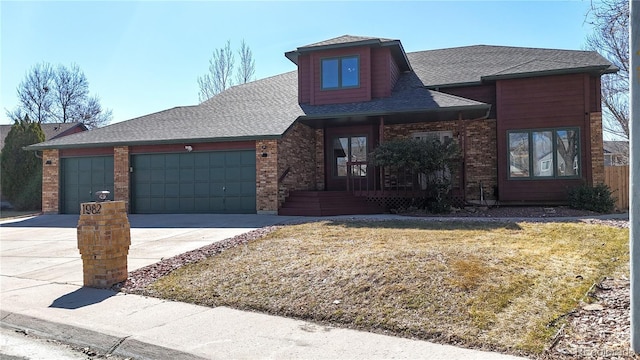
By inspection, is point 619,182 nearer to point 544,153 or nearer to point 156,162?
point 544,153

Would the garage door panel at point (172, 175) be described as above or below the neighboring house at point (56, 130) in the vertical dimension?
below

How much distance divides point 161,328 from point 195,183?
11172 millimetres

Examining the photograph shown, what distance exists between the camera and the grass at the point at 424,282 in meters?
3.98

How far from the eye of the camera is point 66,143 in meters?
16.2

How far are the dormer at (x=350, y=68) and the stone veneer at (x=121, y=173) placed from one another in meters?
7.25

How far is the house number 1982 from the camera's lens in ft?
19.4

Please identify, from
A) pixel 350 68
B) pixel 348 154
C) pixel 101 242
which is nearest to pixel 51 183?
pixel 348 154

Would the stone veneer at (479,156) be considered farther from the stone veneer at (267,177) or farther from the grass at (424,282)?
the grass at (424,282)

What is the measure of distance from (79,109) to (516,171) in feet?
151

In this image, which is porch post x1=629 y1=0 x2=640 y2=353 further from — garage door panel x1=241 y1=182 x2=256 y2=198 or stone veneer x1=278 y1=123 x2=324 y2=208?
garage door panel x1=241 y1=182 x2=256 y2=198

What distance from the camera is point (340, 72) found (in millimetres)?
16438

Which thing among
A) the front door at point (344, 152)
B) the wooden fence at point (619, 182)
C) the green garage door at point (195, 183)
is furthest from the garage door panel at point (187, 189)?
the wooden fence at point (619, 182)

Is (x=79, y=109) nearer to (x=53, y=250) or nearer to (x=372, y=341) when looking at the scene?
(x=53, y=250)

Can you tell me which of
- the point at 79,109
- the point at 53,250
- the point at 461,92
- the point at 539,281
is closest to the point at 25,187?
the point at 53,250
